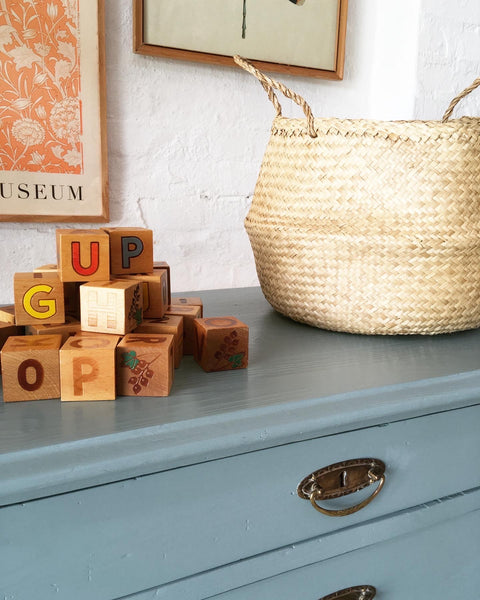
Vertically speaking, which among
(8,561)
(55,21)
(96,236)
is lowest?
(8,561)

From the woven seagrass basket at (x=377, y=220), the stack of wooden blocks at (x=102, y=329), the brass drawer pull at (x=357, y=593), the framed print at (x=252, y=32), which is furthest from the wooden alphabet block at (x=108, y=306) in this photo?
the framed print at (x=252, y=32)

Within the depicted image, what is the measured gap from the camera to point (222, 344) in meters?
0.59

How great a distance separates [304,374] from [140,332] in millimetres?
192

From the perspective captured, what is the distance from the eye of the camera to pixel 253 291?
1.08 meters

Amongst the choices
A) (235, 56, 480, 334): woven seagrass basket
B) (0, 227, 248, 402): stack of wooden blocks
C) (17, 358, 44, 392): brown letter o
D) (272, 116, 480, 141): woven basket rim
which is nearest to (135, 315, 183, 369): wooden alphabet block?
(0, 227, 248, 402): stack of wooden blocks

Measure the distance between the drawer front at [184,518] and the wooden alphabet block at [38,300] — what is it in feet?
0.63

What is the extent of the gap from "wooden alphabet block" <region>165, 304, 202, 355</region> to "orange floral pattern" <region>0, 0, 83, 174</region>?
43 cm

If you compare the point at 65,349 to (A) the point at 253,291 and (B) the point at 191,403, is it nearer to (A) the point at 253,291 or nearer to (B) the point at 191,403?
(B) the point at 191,403

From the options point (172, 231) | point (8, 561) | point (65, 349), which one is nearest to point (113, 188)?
point (172, 231)

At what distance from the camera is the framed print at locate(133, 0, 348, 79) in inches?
37.4

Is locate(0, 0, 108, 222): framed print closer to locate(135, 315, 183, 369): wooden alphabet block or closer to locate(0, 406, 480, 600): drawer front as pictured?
locate(135, 315, 183, 369): wooden alphabet block

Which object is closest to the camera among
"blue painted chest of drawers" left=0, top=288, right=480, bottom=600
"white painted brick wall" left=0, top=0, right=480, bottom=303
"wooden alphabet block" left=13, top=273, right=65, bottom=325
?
"blue painted chest of drawers" left=0, top=288, right=480, bottom=600

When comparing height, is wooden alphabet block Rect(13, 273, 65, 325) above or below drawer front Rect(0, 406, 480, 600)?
above

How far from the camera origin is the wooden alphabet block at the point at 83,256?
1.79 ft
